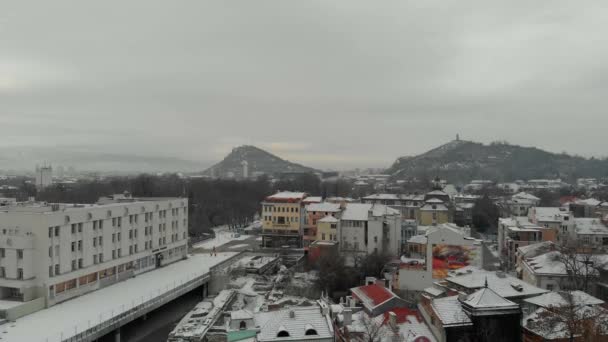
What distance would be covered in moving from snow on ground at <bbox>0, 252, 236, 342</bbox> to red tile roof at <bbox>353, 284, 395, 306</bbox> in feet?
53.6

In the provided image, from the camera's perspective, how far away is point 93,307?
1302 inches

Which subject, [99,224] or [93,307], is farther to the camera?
[99,224]

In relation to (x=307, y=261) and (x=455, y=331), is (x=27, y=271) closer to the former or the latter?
(x=307, y=261)

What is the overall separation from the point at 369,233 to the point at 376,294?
18853 mm

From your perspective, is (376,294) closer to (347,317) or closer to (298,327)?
A: (347,317)

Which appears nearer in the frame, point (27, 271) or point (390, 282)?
point (27, 271)

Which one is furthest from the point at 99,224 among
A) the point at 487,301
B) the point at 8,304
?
the point at 487,301

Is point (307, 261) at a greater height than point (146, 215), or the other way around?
point (146, 215)

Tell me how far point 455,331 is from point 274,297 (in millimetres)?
19008

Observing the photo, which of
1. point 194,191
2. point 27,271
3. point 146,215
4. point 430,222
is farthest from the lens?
point 194,191

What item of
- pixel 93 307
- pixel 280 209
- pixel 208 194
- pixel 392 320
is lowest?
pixel 93 307

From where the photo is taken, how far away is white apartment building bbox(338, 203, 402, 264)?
49875mm

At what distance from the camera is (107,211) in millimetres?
40719

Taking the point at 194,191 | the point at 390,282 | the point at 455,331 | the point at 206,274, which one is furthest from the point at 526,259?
the point at 194,191
